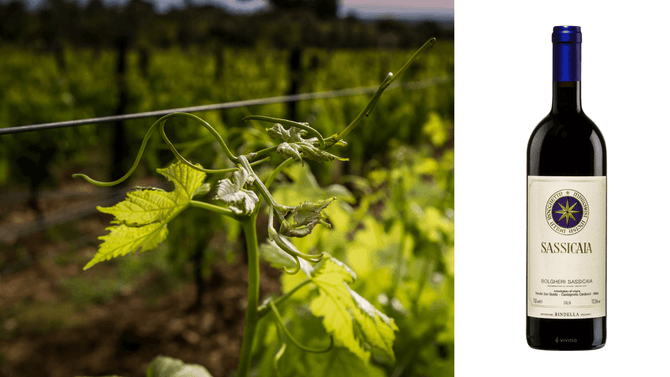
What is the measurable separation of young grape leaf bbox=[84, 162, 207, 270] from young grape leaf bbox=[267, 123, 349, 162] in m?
0.08

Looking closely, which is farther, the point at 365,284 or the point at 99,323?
the point at 99,323

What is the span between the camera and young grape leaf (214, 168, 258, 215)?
320 mm

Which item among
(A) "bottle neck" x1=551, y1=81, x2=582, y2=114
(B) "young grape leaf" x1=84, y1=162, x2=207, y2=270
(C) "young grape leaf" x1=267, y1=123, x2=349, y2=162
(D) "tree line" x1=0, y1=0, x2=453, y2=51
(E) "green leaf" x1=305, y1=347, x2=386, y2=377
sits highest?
(D) "tree line" x1=0, y1=0, x2=453, y2=51

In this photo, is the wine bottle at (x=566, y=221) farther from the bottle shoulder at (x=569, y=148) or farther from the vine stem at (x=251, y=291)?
the vine stem at (x=251, y=291)

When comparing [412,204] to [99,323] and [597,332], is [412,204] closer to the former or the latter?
[597,332]

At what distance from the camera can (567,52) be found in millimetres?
752

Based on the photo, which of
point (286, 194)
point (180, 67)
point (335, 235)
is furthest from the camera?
point (180, 67)

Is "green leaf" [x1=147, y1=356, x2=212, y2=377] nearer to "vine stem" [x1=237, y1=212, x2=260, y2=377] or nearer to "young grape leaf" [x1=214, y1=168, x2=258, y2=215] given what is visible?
"vine stem" [x1=237, y1=212, x2=260, y2=377]

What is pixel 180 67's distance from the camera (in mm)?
7586

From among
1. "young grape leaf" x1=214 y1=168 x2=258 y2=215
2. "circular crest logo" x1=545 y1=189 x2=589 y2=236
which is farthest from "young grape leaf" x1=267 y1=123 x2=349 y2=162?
"circular crest logo" x1=545 y1=189 x2=589 y2=236

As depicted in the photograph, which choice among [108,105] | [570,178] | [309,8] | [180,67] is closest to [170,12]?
[180,67]

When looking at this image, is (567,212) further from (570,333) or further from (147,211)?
(147,211)

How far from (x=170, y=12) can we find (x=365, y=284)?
6389 millimetres

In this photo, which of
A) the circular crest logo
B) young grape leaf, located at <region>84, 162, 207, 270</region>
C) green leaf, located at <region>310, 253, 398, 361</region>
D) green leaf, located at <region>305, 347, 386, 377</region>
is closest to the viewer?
young grape leaf, located at <region>84, 162, 207, 270</region>
